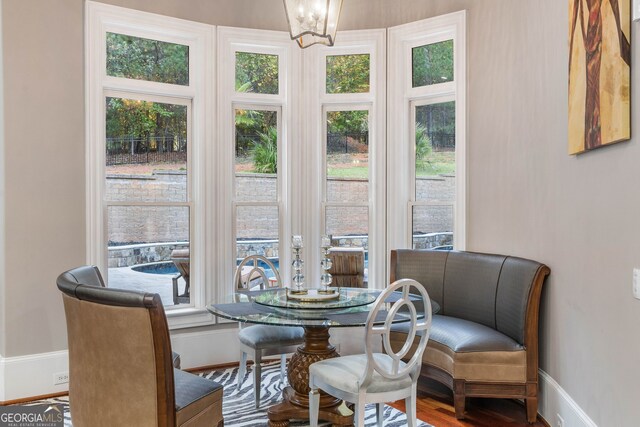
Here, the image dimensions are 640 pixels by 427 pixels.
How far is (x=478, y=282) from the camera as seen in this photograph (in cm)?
369

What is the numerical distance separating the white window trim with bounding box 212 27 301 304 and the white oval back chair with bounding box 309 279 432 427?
1.67 m

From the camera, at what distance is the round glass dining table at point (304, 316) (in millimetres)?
2668

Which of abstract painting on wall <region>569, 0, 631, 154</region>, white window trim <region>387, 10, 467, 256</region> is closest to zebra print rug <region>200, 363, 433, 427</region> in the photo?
white window trim <region>387, 10, 467, 256</region>

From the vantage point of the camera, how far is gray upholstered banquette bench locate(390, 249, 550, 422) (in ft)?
10.1

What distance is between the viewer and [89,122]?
12.2 feet

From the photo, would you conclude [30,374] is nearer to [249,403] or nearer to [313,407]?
[249,403]

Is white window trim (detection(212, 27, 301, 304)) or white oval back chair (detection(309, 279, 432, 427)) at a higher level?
white window trim (detection(212, 27, 301, 304))

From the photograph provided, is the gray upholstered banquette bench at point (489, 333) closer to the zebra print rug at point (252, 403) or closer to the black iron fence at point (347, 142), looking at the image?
the zebra print rug at point (252, 403)

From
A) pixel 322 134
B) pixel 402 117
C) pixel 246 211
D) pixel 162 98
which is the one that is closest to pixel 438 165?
pixel 402 117

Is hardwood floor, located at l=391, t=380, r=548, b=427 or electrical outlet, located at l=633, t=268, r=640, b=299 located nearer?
electrical outlet, located at l=633, t=268, r=640, b=299

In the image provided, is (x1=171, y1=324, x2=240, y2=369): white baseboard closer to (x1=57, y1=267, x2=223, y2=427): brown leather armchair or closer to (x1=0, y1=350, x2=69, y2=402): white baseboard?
(x1=0, y1=350, x2=69, y2=402): white baseboard

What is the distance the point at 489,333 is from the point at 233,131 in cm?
261

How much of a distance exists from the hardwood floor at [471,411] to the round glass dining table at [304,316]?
59 centimetres

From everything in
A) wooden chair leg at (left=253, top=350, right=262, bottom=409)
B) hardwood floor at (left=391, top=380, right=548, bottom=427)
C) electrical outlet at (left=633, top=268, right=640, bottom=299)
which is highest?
electrical outlet at (left=633, top=268, right=640, bottom=299)
